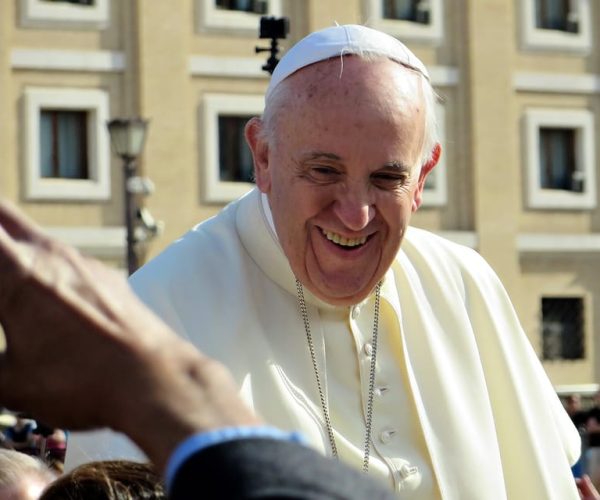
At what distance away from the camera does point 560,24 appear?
24.9 metres

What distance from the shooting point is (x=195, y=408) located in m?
1.15

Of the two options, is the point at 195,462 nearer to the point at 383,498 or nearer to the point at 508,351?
the point at 383,498

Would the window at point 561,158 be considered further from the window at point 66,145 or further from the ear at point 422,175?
the ear at point 422,175

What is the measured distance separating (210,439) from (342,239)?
1973 millimetres

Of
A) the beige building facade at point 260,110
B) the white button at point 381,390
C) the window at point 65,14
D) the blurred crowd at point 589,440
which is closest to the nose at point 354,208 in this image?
the white button at point 381,390

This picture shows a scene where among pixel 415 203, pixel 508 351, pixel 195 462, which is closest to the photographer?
pixel 195 462

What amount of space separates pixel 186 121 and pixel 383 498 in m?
21.3

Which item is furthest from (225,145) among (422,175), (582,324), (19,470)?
(422,175)

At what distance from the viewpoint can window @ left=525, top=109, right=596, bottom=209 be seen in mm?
24281

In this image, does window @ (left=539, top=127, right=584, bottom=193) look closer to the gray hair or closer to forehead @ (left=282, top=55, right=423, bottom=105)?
the gray hair

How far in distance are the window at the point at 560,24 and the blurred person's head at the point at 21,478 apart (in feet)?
69.8

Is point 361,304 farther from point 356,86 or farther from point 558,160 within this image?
point 558,160

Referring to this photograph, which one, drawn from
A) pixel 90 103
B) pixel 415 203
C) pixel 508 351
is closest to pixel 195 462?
pixel 415 203

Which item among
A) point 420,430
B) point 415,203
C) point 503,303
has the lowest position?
point 420,430
